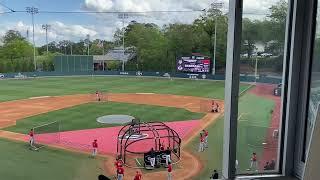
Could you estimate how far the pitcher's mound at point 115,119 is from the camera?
995 centimetres

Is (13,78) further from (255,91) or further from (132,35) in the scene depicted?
(255,91)

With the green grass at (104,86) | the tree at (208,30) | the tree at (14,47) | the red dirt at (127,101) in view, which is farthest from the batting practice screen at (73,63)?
the red dirt at (127,101)

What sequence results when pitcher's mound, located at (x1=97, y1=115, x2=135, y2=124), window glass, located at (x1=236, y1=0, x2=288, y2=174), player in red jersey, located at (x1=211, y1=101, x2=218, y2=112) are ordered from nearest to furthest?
window glass, located at (x1=236, y1=0, x2=288, y2=174), pitcher's mound, located at (x1=97, y1=115, x2=135, y2=124), player in red jersey, located at (x1=211, y1=101, x2=218, y2=112)

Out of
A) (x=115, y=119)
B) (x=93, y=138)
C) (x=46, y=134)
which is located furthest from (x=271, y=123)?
(x=115, y=119)

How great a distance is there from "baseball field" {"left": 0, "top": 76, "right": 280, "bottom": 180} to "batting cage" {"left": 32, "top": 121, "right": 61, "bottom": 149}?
62 mm

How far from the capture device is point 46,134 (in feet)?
27.4

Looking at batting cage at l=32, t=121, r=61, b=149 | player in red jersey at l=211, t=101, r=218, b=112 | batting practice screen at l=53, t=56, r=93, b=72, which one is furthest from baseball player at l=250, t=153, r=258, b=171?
batting practice screen at l=53, t=56, r=93, b=72

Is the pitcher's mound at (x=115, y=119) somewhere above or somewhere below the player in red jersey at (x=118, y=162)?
above

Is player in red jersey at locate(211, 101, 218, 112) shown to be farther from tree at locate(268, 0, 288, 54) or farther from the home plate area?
tree at locate(268, 0, 288, 54)

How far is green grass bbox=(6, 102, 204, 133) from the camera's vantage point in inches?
374

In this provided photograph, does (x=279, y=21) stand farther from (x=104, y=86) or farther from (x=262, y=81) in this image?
(x=104, y=86)

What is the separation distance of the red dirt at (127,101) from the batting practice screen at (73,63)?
6329mm

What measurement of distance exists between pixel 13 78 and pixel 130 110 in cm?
961

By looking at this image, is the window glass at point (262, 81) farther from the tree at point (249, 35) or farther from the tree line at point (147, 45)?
the tree line at point (147, 45)
